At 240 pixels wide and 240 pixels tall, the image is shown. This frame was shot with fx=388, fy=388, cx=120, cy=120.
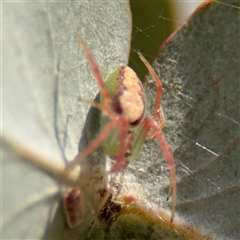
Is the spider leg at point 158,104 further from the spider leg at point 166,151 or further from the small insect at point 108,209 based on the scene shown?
the small insect at point 108,209

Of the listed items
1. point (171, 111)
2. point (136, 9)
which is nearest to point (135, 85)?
point (171, 111)

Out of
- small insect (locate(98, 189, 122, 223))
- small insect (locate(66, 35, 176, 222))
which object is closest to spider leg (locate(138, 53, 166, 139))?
small insect (locate(66, 35, 176, 222))

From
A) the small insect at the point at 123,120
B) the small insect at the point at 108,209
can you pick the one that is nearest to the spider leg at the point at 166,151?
the small insect at the point at 123,120

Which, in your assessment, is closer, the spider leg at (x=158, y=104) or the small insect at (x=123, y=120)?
the small insect at (x=123, y=120)

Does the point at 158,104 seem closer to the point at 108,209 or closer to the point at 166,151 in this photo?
the point at 166,151

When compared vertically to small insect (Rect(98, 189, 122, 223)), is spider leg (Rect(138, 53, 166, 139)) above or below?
above

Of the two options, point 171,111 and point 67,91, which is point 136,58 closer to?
point 171,111

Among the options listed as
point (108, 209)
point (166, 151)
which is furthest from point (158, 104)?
point (108, 209)

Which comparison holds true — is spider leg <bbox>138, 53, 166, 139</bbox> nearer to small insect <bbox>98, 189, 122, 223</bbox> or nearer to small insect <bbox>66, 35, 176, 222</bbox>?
small insect <bbox>66, 35, 176, 222</bbox>
